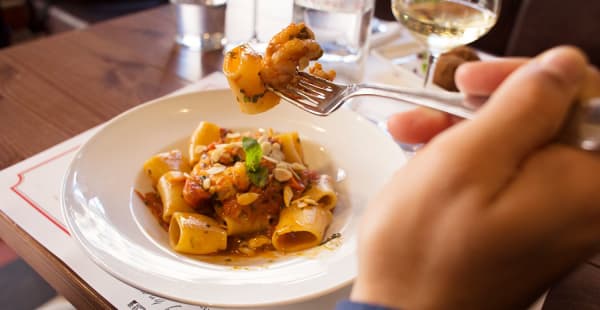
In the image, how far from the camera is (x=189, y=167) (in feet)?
3.85

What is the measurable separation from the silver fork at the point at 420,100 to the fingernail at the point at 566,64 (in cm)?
3

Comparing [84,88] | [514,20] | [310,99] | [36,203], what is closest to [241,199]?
[310,99]

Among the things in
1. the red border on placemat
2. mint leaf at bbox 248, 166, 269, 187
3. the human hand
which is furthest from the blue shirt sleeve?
the red border on placemat

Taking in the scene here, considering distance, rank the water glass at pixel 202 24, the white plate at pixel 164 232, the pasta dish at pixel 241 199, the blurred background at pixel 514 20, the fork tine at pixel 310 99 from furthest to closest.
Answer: the blurred background at pixel 514 20
the water glass at pixel 202 24
the pasta dish at pixel 241 199
the fork tine at pixel 310 99
the white plate at pixel 164 232

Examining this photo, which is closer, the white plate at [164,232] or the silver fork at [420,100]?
the silver fork at [420,100]

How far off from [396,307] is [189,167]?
814 mm

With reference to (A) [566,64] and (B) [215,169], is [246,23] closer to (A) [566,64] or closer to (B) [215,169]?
(B) [215,169]

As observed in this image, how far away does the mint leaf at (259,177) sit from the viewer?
1.04 metres

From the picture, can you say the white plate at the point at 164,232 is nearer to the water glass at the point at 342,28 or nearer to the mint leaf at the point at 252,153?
the mint leaf at the point at 252,153

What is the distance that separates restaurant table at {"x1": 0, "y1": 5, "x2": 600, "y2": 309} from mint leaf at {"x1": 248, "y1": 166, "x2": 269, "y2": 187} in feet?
1.22

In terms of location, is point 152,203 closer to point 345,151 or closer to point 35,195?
point 35,195

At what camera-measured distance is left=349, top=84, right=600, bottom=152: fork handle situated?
456 millimetres

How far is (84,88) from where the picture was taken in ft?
4.92

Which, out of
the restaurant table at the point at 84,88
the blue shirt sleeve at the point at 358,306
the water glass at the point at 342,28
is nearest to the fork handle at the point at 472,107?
the blue shirt sleeve at the point at 358,306
